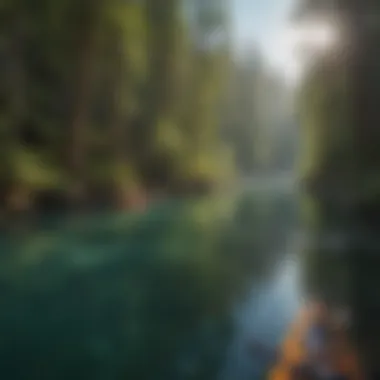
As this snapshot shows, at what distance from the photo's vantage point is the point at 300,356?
118 centimetres

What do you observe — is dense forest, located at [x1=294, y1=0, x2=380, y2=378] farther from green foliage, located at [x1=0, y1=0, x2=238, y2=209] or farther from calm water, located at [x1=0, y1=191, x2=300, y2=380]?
green foliage, located at [x1=0, y1=0, x2=238, y2=209]

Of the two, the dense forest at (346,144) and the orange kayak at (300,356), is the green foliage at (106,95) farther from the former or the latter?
the orange kayak at (300,356)

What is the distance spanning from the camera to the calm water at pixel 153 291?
1.22 m

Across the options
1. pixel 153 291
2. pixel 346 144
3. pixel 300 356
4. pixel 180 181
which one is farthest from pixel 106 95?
pixel 300 356

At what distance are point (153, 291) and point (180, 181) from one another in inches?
12.9

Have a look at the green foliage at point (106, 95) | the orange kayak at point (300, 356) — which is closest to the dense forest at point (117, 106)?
the green foliage at point (106, 95)

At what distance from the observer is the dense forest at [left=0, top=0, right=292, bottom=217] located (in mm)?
1433

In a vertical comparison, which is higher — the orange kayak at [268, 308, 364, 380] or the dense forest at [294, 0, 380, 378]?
the dense forest at [294, 0, 380, 378]

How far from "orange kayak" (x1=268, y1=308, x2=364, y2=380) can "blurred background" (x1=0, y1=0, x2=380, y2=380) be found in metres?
0.03

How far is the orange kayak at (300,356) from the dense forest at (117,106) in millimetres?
432

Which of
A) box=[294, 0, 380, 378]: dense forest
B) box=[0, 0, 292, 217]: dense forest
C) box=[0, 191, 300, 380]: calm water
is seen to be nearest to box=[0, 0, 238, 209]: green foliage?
box=[0, 0, 292, 217]: dense forest

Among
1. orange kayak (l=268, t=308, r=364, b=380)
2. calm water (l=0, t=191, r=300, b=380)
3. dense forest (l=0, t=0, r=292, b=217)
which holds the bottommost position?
orange kayak (l=268, t=308, r=364, b=380)

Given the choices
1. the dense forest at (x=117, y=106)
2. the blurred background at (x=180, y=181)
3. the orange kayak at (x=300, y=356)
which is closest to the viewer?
the orange kayak at (x=300, y=356)

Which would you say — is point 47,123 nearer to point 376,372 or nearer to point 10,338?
point 10,338
